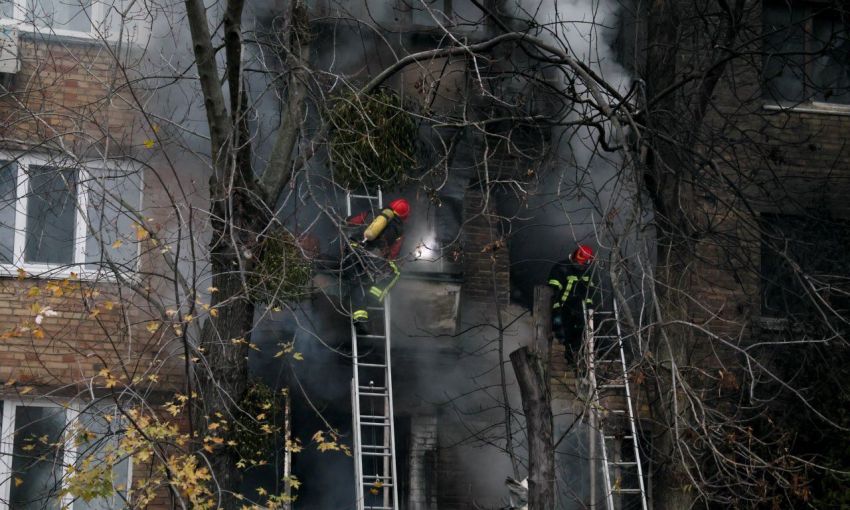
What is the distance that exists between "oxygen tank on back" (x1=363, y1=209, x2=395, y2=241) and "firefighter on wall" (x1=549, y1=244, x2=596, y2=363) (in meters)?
1.95

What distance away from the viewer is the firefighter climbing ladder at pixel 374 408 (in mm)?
11195

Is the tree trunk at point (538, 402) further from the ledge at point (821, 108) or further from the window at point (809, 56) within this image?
the window at point (809, 56)

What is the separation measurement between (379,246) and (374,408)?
184cm

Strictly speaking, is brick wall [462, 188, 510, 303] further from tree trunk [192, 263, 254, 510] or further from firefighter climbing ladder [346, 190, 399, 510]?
tree trunk [192, 263, 254, 510]

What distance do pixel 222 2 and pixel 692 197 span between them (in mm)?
5565

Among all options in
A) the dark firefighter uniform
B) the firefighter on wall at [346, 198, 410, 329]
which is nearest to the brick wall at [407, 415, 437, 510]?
the firefighter on wall at [346, 198, 410, 329]

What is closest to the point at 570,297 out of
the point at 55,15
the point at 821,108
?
the point at 821,108

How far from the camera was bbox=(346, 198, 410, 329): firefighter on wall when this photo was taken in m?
11.3

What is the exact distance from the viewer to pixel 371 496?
11.9 metres

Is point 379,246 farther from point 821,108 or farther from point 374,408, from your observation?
point 821,108

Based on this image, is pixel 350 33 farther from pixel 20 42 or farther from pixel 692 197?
pixel 692 197

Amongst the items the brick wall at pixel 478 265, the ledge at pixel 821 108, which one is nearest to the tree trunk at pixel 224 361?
the brick wall at pixel 478 265

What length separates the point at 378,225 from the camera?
37.1 feet

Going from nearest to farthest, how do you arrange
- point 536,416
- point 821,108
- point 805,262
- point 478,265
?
point 536,416 → point 805,262 → point 478,265 → point 821,108
